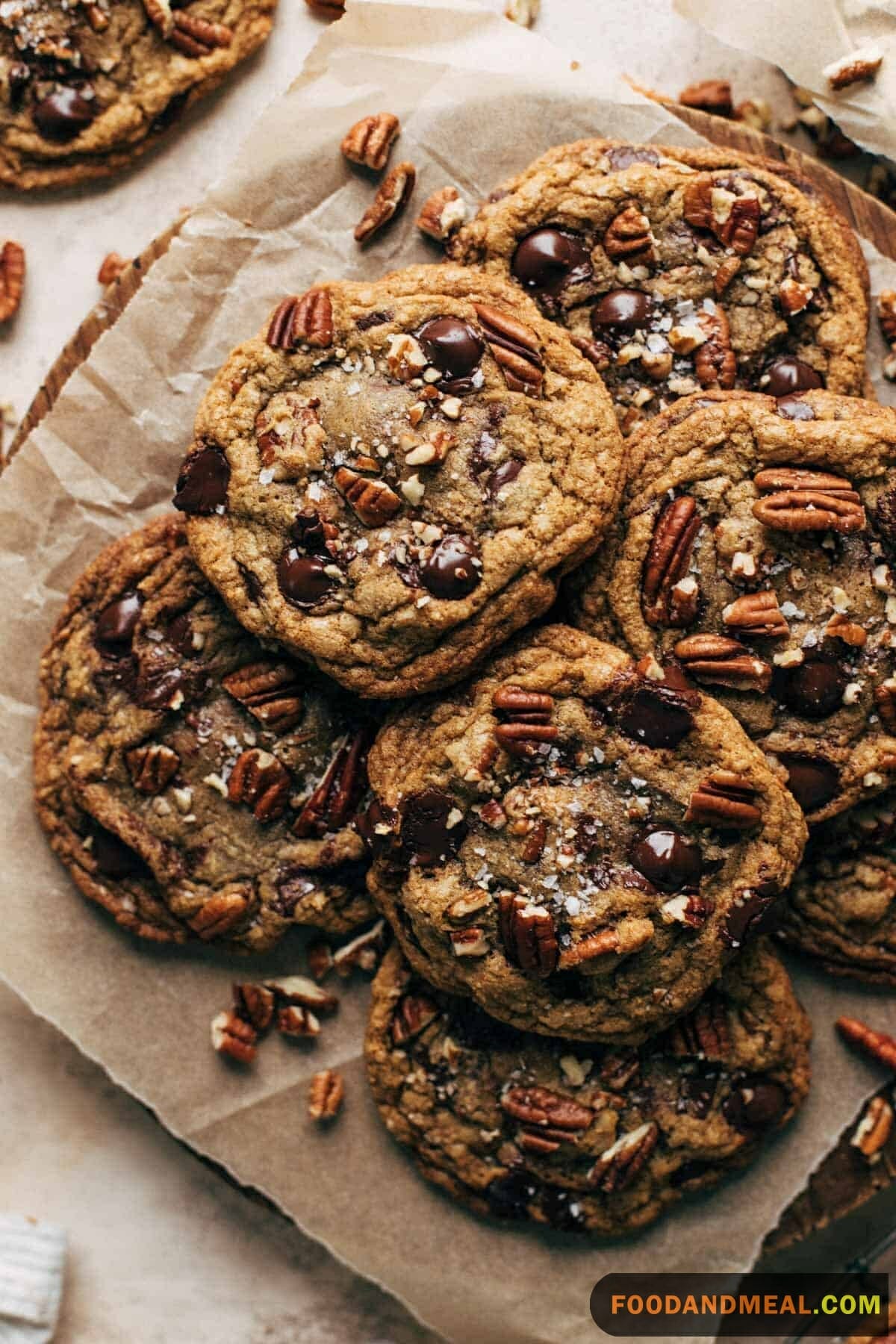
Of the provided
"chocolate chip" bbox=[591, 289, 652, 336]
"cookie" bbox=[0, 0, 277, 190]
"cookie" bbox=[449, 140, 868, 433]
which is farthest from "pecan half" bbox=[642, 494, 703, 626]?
"cookie" bbox=[0, 0, 277, 190]

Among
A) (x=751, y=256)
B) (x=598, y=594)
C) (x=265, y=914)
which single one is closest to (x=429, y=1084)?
(x=265, y=914)

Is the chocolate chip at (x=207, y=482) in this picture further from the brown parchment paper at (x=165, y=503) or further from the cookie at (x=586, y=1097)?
the cookie at (x=586, y=1097)

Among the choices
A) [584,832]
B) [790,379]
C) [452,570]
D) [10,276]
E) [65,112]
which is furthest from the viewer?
[10,276]

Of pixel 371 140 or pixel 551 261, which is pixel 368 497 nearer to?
pixel 551 261

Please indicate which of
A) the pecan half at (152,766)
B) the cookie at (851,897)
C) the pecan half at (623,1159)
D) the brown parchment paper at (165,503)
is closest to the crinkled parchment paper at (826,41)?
the brown parchment paper at (165,503)

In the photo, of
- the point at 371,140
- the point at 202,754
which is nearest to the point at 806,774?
the point at 202,754
